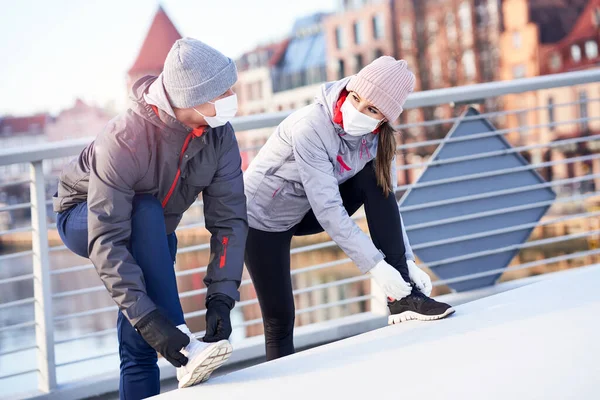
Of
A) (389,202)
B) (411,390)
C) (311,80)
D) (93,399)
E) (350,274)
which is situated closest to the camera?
(411,390)

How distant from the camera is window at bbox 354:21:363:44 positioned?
42.5 metres

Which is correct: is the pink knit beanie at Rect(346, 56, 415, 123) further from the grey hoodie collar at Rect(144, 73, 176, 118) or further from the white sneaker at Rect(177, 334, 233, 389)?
the white sneaker at Rect(177, 334, 233, 389)

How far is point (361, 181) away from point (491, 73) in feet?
109

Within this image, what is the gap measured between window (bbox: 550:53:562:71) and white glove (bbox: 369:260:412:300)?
34.2 m

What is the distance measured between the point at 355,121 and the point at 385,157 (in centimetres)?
17

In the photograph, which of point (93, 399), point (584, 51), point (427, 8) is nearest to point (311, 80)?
point (427, 8)

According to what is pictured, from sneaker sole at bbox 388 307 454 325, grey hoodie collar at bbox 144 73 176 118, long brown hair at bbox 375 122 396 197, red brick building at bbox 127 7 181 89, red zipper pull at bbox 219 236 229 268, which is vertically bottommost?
sneaker sole at bbox 388 307 454 325

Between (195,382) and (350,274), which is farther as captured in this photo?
(350,274)

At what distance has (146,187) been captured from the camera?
2105 mm

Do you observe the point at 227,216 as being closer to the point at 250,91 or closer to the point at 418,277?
the point at 418,277

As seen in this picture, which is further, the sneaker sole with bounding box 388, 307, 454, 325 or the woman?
the sneaker sole with bounding box 388, 307, 454, 325

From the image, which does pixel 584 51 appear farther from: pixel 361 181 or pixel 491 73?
pixel 361 181

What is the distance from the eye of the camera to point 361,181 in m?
2.54

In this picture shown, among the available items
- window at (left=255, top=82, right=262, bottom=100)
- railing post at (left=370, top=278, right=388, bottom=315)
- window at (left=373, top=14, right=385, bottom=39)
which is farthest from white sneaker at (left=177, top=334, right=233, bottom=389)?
window at (left=255, top=82, right=262, bottom=100)
